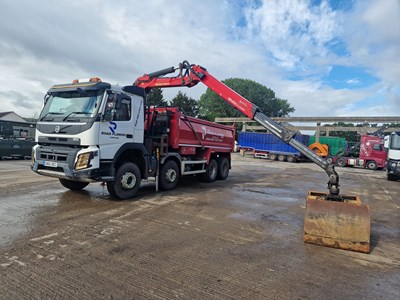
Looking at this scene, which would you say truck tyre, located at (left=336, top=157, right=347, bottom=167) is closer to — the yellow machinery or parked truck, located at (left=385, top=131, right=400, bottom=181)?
the yellow machinery

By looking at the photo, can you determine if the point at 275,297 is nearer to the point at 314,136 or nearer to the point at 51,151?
the point at 51,151

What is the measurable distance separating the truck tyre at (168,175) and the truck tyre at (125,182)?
A: 117 centimetres

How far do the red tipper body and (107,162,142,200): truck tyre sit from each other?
171cm

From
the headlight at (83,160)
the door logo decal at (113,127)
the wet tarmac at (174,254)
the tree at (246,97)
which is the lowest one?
the wet tarmac at (174,254)

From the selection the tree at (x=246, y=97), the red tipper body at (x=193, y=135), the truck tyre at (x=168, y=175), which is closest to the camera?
the truck tyre at (x=168, y=175)

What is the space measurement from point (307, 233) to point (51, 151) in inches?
226

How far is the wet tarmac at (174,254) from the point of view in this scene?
318 centimetres

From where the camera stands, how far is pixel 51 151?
6816mm

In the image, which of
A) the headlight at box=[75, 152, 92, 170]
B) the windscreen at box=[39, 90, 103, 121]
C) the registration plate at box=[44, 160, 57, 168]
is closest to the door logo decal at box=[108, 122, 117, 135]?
the windscreen at box=[39, 90, 103, 121]

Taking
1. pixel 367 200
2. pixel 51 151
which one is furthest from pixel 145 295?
pixel 367 200

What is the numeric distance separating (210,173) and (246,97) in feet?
165

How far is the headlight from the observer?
20.7 feet

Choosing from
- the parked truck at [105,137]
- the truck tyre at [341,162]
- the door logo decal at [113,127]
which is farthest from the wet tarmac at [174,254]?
the truck tyre at [341,162]

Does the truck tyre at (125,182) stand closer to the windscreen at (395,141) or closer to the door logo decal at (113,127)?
the door logo decal at (113,127)
